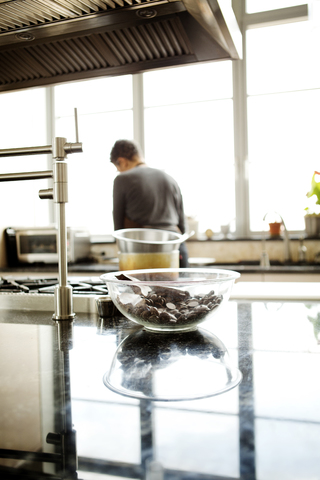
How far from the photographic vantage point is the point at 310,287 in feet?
4.11

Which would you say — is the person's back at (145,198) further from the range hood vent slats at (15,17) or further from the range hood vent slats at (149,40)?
the range hood vent slats at (15,17)

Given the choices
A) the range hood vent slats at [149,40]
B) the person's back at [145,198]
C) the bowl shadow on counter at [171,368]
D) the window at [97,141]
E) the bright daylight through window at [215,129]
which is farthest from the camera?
the window at [97,141]

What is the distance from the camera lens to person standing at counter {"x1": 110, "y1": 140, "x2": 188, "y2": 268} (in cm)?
221

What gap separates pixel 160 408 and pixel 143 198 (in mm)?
1852

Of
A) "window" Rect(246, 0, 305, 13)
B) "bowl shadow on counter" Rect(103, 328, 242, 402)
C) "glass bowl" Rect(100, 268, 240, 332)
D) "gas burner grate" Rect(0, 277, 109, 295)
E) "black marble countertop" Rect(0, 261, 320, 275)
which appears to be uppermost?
"window" Rect(246, 0, 305, 13)

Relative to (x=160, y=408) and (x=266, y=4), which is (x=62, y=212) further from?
(x=266, y=4)

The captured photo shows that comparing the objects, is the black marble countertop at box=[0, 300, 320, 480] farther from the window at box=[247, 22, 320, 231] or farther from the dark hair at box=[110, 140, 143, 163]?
the window at box=[247, 22, 320, 231]

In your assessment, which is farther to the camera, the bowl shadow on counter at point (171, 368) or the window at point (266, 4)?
the window at point (266, 4)

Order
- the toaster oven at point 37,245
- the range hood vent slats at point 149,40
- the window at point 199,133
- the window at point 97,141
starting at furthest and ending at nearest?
the window at point 97,141
the window at point 199,133
the toaster oven at point 37,245
the range hood vent slats at point 149,40

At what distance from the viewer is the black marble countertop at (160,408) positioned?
0.30m

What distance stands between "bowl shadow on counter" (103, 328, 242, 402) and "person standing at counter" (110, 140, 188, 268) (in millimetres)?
1573

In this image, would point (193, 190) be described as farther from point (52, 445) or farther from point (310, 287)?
point (52, 445)

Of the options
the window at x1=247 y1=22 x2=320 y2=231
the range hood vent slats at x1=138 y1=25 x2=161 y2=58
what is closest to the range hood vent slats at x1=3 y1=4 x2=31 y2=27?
the range hood vent slats at x1=138 y1=25 x2=161 y2=58

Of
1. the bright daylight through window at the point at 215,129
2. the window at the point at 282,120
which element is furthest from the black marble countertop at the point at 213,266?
the window at the point at 282,120
